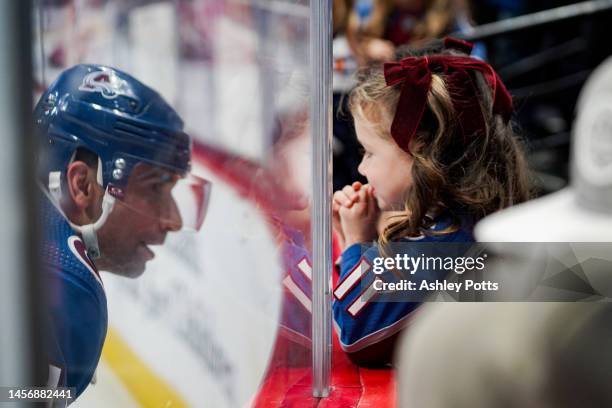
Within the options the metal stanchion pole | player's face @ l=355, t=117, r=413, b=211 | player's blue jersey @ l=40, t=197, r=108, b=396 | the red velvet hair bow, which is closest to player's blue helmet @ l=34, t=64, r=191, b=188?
player's blue jersey @ l=40, t=197, r=108, b=396

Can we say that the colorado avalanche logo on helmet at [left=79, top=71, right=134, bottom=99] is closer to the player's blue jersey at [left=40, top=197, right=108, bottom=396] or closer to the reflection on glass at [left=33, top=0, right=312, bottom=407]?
the reflection on glass at [left=33, top=0, right=312, bottom=407]

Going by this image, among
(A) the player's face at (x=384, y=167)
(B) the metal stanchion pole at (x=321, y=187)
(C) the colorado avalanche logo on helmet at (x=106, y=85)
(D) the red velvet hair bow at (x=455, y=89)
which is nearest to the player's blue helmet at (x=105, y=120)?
(C) the colorado avalanche logo on helmet at (x=106, y=85)

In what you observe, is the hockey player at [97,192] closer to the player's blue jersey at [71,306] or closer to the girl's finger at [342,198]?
the player's blue jersey at [71,306]

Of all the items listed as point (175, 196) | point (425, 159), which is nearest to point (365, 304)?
point (425, 159)

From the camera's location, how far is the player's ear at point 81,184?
1766 mm

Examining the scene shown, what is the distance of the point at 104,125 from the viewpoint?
5.75ft

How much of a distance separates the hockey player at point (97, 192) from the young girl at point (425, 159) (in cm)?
42

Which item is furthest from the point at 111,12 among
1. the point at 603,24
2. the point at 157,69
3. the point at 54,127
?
the point at 603,24

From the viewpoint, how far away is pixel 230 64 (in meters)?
1.75

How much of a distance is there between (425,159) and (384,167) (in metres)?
0.10

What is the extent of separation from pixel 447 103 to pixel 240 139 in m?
0.51

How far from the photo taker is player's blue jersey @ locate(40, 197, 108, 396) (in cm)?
175

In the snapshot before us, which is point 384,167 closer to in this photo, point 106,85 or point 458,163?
point 458,163

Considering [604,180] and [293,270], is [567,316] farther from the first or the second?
[293,270]
